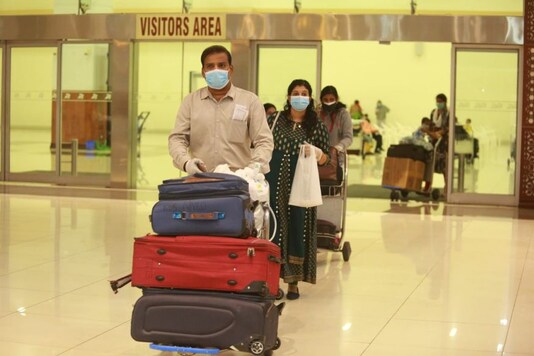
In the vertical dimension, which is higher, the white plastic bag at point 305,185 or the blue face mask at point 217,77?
the blue face mask at point 217,77

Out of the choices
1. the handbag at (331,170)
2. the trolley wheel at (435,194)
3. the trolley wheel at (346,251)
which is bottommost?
the trolley wheel at (346,251)

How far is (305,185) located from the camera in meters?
6.97

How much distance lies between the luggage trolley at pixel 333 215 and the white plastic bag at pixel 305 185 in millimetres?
1733

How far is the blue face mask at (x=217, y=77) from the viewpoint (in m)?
5.54

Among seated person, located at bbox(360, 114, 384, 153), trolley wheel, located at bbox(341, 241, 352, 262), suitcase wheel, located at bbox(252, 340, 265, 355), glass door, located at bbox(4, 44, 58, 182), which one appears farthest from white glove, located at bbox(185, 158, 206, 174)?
seated person, located at bbox(360, 114, 384, 153)

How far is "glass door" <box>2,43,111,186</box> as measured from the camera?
1720 centimetres

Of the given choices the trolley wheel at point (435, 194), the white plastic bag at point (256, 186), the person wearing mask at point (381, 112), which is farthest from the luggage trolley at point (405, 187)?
the person wearing mask at point (381, 112)

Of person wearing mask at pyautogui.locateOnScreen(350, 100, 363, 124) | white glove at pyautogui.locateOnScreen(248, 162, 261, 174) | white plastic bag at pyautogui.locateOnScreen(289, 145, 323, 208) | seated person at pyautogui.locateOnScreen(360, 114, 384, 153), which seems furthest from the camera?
person wearing mask at pyautogui.locateOnScreen(350, 100, 363, 124)

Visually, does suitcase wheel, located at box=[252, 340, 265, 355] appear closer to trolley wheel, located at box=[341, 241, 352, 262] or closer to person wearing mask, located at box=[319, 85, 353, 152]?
trolley wheel, located at box=[341, 241, 352, 262]

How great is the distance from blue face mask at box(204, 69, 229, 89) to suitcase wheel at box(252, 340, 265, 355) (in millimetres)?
1440

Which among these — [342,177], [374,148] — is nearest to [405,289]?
[342,177]

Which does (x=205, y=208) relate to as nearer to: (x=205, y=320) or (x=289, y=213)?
(x=205, y=320)

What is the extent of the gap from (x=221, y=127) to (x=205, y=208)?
0.87 m

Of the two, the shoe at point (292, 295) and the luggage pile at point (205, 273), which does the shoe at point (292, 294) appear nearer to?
the shoe at point (292, 295)
